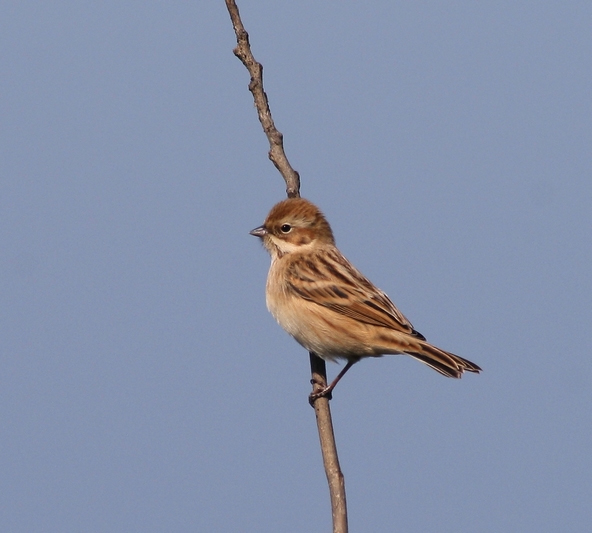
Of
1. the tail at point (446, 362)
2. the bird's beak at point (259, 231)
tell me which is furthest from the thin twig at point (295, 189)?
the tail at point (446, 362)

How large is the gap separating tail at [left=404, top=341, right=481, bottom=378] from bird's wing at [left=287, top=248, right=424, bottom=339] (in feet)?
0.88

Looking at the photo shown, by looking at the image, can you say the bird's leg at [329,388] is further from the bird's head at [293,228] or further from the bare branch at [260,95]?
the bare branch at [260,95]

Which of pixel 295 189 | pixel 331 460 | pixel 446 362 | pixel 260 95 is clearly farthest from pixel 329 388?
pixel 260 95

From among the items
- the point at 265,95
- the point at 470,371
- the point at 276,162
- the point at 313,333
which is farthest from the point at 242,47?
the point at 470,371

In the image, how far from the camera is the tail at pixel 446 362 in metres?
6.12

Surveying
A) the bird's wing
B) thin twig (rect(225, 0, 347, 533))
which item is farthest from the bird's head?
thin twig (rect(225, 0, 347, 533))

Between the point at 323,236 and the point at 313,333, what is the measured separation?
109cm

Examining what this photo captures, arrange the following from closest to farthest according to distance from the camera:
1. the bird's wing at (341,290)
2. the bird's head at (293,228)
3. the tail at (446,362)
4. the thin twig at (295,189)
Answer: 1. the thin twig at (295,189)
2. the tail at (446,362)
3. the bird's wing at (341,290)
4. the bird's head at (293,228)

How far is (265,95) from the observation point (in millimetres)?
5867

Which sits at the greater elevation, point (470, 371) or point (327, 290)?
point (327, 290)

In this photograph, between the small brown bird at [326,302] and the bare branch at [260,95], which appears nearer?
the bare branch at [260,95]

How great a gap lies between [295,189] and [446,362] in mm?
1603

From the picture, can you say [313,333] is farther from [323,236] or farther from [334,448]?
[334,448]

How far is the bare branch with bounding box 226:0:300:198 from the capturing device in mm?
5609
